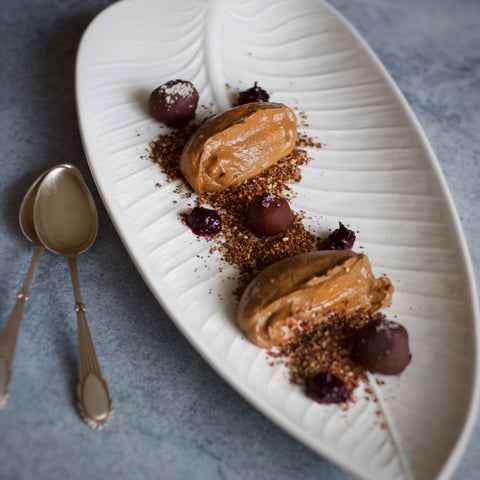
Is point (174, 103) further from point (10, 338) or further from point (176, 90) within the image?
point (10, 338)

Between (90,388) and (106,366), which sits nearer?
(90,388)

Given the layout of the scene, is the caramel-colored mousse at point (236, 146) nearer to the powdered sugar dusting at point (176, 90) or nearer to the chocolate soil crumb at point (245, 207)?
the chocolate soil crumb at point (245, 207)

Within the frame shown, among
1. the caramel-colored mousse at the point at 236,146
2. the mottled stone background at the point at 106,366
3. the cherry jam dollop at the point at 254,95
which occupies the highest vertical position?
the cherry jam dollop at the point at 254,95

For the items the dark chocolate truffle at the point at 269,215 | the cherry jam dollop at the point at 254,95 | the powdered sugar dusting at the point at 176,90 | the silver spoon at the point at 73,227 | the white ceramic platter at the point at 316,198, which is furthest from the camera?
the cherry jam dollop at the point at 254,95

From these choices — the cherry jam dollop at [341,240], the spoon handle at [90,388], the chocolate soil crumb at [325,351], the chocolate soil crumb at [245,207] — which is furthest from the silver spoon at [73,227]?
the cherry jam dollop at [341,240]

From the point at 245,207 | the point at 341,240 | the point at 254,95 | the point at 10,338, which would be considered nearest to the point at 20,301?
the point at 10,338

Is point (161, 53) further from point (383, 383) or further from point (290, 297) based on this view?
point (383, 383)

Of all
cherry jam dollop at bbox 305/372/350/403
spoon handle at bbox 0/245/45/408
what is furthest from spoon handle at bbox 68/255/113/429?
cherry jam dollop at bbox 305/372/350/403

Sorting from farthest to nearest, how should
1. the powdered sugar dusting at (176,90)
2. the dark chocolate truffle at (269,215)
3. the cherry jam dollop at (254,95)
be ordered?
the cherry jam dollop at (254,95)
the powdered sugar dusting at (176,90)
the dark chocolate truffle at (269,215)

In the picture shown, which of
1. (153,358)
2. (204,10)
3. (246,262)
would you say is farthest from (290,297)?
(204,10)
